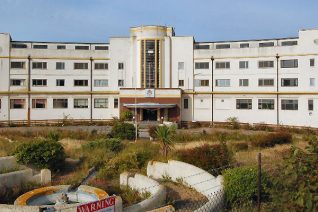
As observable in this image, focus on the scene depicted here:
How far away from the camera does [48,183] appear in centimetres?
1823

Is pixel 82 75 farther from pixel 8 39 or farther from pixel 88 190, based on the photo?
pixel 88 190

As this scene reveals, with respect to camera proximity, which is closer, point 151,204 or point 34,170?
point 151,204

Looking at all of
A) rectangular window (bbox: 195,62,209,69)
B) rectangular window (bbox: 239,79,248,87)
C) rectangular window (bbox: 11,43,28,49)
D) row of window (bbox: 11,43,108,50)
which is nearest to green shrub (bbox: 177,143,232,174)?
rectangular window (bbox: 239,79,248,87)

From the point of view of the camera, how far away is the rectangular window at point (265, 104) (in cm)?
4709

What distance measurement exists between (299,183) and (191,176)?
9.59m

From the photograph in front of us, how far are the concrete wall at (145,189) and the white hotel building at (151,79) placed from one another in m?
30.4

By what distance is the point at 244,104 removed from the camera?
4838 cm

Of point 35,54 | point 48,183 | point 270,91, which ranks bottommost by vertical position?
point 48,183

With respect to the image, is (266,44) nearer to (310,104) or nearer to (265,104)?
(265,104)

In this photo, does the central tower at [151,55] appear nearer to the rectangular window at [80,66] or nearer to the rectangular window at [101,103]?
the rectangular window at [101,103]

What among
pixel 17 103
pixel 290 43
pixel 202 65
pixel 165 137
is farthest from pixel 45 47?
pixel 165 137

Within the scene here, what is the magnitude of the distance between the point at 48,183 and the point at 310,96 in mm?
36432

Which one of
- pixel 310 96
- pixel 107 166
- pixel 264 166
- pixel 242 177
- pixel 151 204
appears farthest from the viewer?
pixel 310 96

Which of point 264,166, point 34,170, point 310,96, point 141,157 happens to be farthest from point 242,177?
point 310,96
